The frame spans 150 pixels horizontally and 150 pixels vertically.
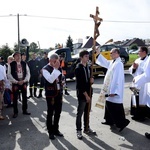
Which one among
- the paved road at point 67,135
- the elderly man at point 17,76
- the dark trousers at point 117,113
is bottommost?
the paved road at point 67,135

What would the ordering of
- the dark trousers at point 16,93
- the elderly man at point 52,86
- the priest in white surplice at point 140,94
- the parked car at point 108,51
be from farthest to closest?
1. the parked car at point 108,51
2. the dark trousers at point 16,93
3. the priest in white surplice at point 140,94
4. the elderly man at point 52,86

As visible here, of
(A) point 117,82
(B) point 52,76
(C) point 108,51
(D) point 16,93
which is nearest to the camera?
(B) point 52,76

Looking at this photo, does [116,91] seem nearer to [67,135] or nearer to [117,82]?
[117,82]

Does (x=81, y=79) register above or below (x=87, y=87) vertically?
above

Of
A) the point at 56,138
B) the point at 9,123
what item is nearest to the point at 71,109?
the point at 9,123

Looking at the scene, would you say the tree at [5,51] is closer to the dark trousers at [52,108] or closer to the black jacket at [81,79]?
the dark trousers at [52,108]

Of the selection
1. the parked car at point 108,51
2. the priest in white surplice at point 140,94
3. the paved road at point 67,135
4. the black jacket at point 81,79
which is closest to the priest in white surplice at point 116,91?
the paved road at point 67,135

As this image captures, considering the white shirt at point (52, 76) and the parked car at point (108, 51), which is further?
the parked car at point (108, 51)

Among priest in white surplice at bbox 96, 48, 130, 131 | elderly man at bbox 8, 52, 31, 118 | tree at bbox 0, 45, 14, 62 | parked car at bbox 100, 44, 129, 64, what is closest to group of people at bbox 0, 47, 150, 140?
priest in white surplice at bbox 96, 48, 130, 131

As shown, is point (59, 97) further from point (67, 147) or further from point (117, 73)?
point (117, 73)

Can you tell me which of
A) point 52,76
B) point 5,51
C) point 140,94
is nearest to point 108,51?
point 140,94

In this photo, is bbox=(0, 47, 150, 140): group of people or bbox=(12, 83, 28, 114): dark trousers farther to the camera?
bbox=(12, 83, 28, 114): dark trousers

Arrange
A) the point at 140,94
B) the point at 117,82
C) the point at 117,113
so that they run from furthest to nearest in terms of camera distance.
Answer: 1. the point at 140,94
2. the point at 117,113
3. the point at 117,82

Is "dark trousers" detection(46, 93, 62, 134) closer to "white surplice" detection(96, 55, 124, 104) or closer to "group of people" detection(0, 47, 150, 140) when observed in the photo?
"group of people" detection(0, 47, 150, 140)
